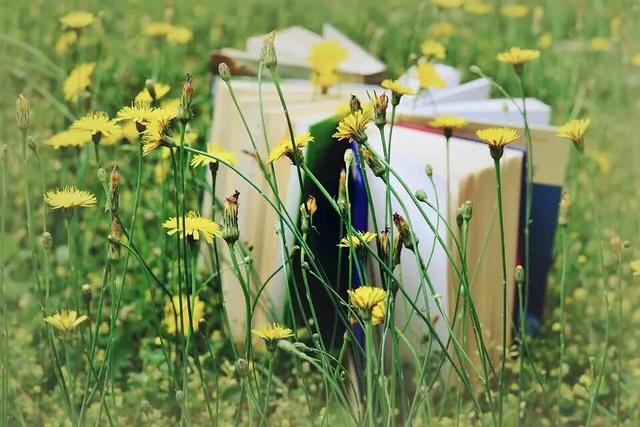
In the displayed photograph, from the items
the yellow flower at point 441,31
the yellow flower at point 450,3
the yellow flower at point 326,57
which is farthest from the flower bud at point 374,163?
the yellow flower at point 441,31

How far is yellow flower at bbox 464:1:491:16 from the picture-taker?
6.87ft

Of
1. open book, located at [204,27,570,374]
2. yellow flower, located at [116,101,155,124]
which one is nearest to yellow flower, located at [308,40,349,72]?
open book, located at [204,27,570,374]

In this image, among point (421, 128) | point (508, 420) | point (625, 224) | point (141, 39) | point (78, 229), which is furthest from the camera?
point (141, 39)

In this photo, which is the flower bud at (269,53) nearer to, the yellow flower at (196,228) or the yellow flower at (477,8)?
the yellow flower at (196,228)

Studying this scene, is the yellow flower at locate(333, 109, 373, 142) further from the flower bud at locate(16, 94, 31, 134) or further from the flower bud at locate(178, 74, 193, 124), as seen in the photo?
the flower bud at locate(16, 94, 31, 134)

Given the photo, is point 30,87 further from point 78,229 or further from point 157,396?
point 157,396

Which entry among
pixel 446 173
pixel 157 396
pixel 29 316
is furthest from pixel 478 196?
pixel 29 316

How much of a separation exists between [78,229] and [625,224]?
922 mm

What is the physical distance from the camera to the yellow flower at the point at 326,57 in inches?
58.3

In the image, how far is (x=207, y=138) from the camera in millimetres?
1657

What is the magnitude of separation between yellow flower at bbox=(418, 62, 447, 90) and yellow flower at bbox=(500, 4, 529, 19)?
2.38 ft

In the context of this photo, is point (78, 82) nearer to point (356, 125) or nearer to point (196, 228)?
point (196, 228)

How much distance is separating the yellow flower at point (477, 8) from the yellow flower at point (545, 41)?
0.14 meters

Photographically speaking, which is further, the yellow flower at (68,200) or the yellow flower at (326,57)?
the yellow flower at (326,57)
